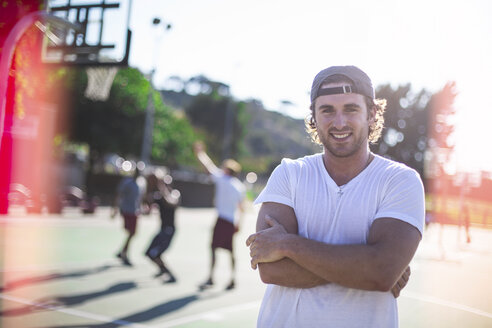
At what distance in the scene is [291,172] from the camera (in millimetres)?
2252

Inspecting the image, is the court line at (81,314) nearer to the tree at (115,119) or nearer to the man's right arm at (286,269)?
the man's right arm at (286,269)

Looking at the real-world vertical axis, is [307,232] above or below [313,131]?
below

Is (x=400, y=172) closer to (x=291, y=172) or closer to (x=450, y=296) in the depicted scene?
(x=291, y=172)

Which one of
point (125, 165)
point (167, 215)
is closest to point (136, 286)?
point (167, 215)

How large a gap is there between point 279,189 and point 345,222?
356 mm

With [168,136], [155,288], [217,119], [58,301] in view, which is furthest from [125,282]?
[217,119]

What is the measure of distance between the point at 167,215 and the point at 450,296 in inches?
214

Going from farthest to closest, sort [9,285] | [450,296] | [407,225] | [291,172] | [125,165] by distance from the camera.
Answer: [125,165] → [450,296] → [9,285] → [291,172] → [407,225]

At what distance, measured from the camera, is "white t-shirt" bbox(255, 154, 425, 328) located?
1985mm

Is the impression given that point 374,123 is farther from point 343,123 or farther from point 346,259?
point 346,259

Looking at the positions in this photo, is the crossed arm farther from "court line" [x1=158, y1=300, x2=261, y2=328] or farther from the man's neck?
"court line" [x1=158, y1=300, x2=261, y2=328]

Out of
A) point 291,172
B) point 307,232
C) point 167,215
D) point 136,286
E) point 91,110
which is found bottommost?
point 136,286

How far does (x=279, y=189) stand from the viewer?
2271 millimetres

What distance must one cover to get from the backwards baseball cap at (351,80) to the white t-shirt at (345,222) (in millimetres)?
320
